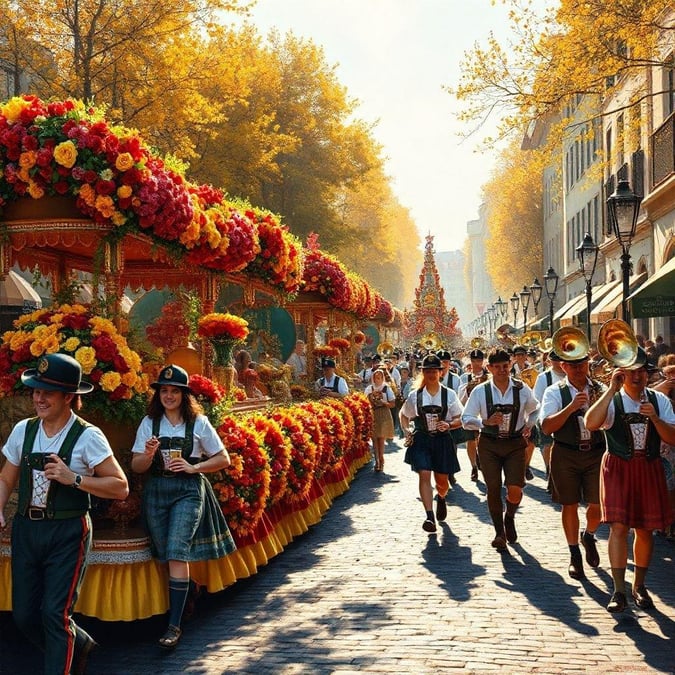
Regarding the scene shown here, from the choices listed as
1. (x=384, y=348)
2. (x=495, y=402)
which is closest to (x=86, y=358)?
(x=495, y=402)

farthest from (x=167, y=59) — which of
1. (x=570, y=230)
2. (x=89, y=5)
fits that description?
(x=570, y=230)

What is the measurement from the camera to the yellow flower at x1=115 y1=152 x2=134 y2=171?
24.7 feet

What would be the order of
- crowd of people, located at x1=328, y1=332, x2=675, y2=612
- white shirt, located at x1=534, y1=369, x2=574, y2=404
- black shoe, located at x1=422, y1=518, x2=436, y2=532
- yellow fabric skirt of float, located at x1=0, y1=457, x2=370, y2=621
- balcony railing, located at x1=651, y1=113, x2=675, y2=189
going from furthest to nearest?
balcony railing, located at x1=651, y1=113, x2=675, y2=189, white shirt, located at x1=534, y1=369, x2=574, y2=404, black shoe, located at x1=422, y1=518, x2=436, y2=532, crowd of people, located at x1=328, y1=332, x2=675, y2=612, yellow fabric skirt of float, located at x1=0, y1=457, x2=370, y2=621

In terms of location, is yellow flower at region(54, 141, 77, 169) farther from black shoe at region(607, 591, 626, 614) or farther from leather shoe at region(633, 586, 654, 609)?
leather shoe at region(633, 586, 654, 609)

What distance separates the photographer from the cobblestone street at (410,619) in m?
5.95

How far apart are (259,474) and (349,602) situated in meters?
1.44

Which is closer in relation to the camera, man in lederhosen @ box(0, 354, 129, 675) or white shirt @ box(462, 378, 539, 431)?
man in lederhosen @ box(0, 354, 129, 675)

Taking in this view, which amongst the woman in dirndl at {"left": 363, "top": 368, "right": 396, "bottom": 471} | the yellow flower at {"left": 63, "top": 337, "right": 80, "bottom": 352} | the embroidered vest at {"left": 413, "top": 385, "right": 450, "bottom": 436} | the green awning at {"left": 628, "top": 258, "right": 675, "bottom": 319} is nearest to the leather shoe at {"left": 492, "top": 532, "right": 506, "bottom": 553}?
the embroidered vest at {"left": 413, "top": 385, "right": 450, "bottom": 436}

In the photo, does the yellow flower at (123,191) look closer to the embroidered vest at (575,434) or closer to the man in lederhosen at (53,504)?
the man in lederhosen at (53,504)

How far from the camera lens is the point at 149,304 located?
1497cm

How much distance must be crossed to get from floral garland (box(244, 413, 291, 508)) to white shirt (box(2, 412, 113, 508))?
11.7ft

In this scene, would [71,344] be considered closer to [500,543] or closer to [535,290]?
[500,543]

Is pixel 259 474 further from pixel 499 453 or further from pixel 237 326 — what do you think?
pixel 499 453

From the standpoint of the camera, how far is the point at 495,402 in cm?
988
